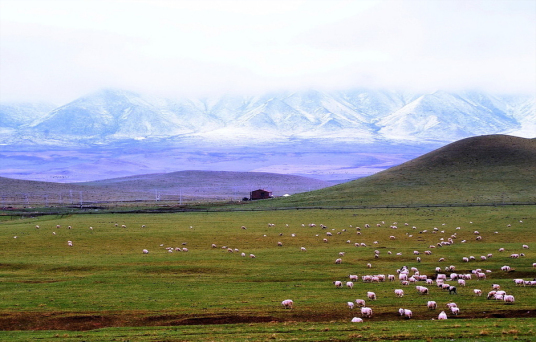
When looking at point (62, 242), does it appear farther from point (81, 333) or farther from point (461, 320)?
point (461, 320)

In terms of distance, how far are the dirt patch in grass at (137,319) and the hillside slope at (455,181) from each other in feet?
246

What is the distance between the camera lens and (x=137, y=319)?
88.7 feet

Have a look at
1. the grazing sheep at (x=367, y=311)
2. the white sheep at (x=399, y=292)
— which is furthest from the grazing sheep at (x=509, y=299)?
the grazing sheep at (x=367, y=311)

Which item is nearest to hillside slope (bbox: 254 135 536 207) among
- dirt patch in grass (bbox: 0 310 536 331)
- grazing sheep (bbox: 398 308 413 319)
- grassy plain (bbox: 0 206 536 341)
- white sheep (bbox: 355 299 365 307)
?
grassy plain (bbox: 0 206 536 341)

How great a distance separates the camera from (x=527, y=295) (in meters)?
29.2

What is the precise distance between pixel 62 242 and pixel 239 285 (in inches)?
1138

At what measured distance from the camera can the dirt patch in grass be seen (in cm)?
2584

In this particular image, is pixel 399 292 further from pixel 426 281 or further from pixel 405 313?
pixel 426 281

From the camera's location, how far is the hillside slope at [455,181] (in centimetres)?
10519

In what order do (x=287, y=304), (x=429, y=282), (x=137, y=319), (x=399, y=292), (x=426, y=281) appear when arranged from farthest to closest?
(x=426, y=281)
(x=429, y=282)
(x=399, y=292)
(x=287, y=304)
(x=137, y=319)

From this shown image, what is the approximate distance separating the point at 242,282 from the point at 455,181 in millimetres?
91837

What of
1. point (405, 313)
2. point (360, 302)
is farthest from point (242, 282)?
point (405, 313)

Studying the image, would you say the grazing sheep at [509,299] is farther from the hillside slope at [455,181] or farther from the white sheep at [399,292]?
the hillside slope at [455,181]

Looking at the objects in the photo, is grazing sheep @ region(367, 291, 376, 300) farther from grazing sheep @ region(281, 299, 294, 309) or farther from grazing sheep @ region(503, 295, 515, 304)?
grazing sheep @ region(503, 295, 515, 304)
